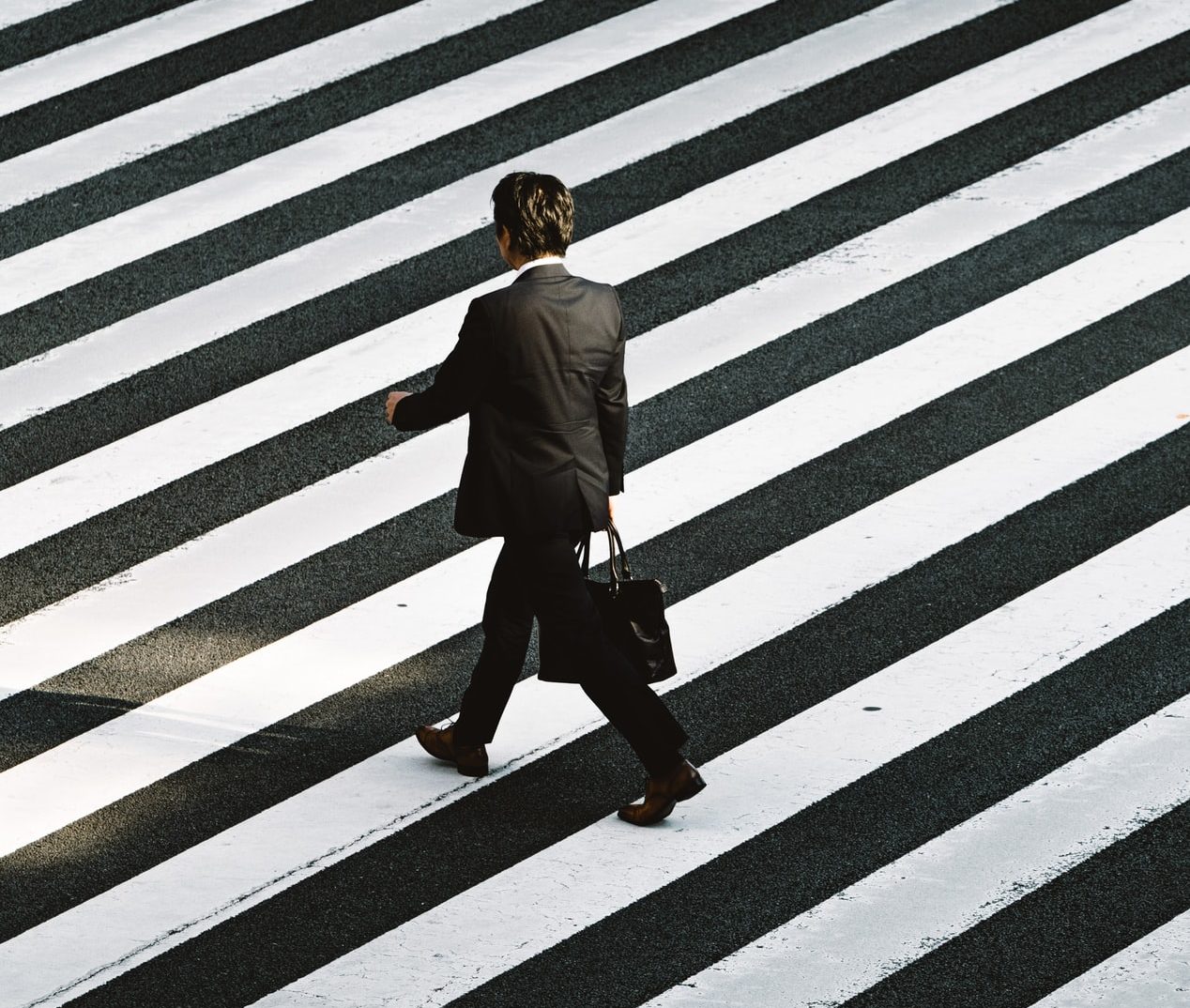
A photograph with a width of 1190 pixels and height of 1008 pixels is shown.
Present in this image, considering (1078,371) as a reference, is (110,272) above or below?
above

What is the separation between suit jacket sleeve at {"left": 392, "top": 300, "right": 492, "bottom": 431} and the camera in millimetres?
5086

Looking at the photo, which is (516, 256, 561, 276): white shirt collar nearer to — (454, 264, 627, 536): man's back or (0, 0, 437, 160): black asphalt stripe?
(454, 264, 627, 536): man's back

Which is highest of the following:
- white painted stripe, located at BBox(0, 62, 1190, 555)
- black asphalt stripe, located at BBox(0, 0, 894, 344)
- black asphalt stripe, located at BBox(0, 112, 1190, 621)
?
→ black asphalt stripe, located at BBox(0, 0, 894, 344)

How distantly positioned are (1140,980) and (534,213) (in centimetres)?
241

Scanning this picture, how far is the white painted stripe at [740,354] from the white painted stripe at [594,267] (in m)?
0.39

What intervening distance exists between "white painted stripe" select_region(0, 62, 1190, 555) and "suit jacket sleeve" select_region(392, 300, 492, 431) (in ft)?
7.69

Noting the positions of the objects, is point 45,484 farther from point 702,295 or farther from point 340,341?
point 702,295

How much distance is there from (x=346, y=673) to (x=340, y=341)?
243 centimetres

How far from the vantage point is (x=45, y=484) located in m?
7.30

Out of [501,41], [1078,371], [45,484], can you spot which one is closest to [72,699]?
[45,484]

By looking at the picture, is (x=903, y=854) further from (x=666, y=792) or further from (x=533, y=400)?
(x=533, y=400)

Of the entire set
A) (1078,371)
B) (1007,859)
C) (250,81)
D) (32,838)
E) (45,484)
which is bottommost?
(1007,859)

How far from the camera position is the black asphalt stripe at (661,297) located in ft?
22.6

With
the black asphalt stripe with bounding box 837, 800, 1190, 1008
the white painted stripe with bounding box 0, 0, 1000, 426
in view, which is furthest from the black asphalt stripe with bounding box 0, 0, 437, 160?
the black asphalt stripe with bounding box 837, 800, 1190, 1008
